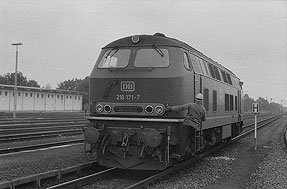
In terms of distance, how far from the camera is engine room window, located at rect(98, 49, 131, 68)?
9438mm

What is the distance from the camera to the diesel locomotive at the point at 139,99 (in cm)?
854

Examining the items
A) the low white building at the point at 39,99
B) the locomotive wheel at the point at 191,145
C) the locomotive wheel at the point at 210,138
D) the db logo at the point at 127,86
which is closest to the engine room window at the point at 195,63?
the locomotive wheel at the point at 191,145

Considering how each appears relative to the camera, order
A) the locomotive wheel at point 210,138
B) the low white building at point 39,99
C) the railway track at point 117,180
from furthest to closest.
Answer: the low white building at point 39,99
the locomotive wheel at point 210,138
the railway track at point 117,180

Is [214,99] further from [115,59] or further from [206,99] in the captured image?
[115,59]

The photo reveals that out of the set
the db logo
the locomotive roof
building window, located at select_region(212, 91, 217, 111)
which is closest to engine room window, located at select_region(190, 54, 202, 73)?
the locomotive roof

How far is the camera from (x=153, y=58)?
9203 millimetres

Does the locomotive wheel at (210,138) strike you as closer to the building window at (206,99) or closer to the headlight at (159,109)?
the building window at (206,99)

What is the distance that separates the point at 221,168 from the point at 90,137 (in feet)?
14.2

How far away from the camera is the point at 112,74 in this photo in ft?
30.4

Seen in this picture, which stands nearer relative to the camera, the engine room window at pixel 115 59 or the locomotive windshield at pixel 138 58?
the locomotive windshield at pixel 138 58

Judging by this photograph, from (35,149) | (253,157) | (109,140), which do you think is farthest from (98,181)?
(253,157)

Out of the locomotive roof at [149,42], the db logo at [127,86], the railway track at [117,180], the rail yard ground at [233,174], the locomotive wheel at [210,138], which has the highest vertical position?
the locomotive roof at [149,42]

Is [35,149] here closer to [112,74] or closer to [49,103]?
[112,74]

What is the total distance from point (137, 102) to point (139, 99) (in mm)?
94
